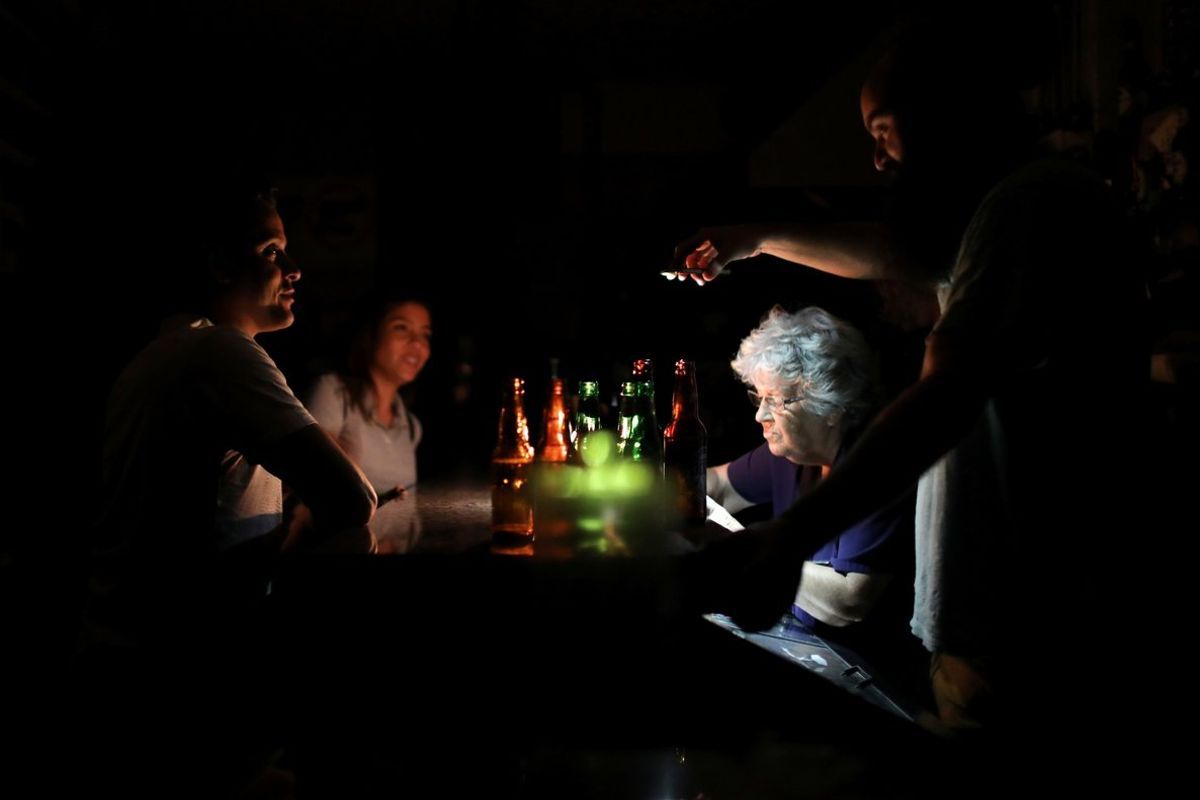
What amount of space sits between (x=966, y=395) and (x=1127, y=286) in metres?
0.28

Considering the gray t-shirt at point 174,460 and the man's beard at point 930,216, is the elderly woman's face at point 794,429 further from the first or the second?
the gray t-shirt at point 174,460

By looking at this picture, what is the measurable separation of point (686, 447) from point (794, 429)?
1.90ft

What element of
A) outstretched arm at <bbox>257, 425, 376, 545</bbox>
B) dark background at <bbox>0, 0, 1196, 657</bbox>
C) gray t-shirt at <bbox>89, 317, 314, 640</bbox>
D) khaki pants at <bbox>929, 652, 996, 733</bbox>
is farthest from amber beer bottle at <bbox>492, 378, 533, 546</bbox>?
dark background at <bbox>0, 0, 1196, 657</bbox>

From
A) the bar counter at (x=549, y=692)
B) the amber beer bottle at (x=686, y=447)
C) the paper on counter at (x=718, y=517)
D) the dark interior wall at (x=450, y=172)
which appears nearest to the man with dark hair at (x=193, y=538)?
the bar counter at (x=549, y=692)

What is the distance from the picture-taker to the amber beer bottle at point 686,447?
1.76 metres

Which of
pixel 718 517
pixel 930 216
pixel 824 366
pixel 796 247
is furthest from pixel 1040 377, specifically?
pixel 824 366

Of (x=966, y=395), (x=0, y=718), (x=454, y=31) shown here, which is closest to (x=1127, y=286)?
(x=966, y=395)

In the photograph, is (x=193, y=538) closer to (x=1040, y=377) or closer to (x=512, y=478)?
(x=512, y=478)

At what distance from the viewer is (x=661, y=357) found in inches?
164

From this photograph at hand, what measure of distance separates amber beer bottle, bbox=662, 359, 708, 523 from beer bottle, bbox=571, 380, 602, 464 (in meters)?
0.19

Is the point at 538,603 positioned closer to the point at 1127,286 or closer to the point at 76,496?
the point at 1127,286

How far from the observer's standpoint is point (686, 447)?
1.77 m

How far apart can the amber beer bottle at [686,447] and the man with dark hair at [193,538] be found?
70 centimetres

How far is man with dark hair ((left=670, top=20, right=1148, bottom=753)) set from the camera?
81 cm
